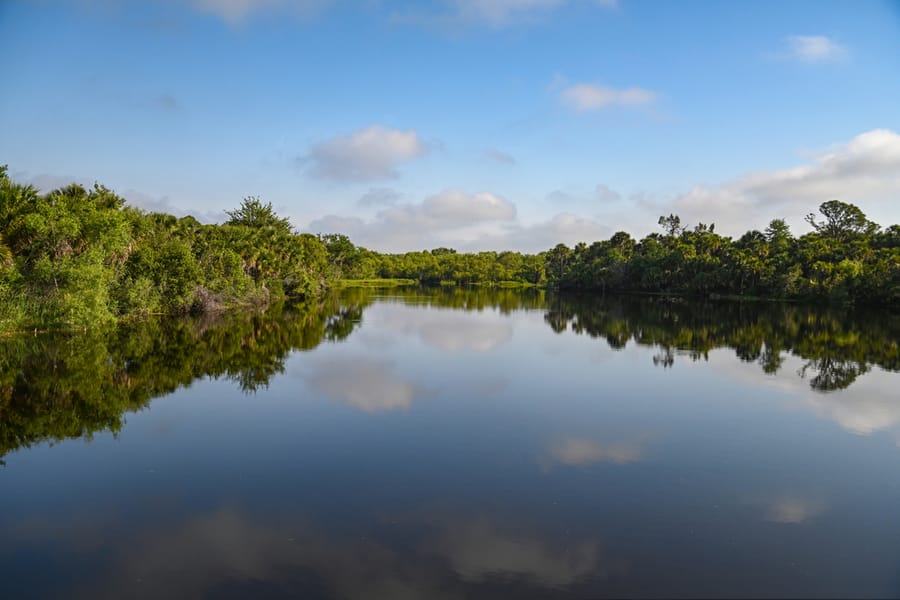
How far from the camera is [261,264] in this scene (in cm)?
5712

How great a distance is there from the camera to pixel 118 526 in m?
8.44

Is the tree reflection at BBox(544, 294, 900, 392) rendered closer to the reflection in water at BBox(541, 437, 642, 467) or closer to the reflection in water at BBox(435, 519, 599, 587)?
the reflection in water at BBox(541, 437, 642, 467)

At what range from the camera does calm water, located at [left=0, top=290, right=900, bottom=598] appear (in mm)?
7316

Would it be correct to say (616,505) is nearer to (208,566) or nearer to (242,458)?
(208,566)

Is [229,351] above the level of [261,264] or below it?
below

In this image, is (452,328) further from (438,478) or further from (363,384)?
(438,478)

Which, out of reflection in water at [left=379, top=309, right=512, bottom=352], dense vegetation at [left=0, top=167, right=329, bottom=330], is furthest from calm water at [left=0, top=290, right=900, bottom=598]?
reflection in water at [left=379, top=309, right=512, bottom=352]

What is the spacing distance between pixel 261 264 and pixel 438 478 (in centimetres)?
5110

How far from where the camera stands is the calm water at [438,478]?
732 centimetres

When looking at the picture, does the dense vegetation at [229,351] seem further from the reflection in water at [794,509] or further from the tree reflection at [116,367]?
the reflection in water at [794,509]

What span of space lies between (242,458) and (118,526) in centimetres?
321

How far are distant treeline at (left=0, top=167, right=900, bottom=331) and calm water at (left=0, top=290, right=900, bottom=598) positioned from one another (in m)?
4.55

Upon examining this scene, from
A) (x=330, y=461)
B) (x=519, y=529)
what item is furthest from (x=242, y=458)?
(x=519, y=529)

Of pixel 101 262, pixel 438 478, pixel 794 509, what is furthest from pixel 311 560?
pixel 101 262
